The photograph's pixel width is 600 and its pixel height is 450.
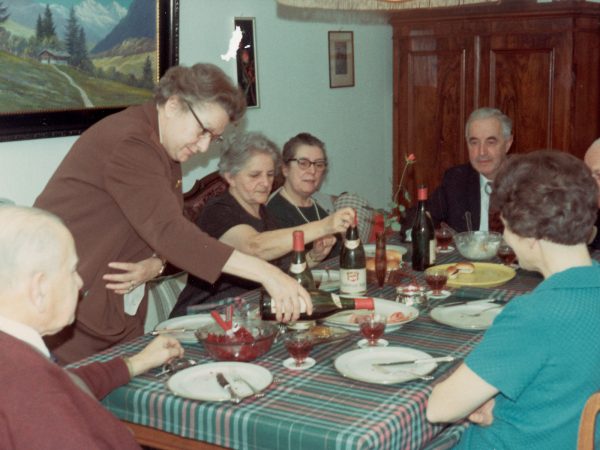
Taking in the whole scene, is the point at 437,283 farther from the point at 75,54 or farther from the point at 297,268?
the point at 75,54

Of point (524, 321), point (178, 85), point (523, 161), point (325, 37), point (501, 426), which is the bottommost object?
point (501, 426)

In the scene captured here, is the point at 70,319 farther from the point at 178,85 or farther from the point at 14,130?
the point at 14,130

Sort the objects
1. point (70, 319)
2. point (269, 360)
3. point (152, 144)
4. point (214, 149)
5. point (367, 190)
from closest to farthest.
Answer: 1. point (70, 319)
2. point (269, 360)
3. point (152, 144)
4. point (214, 149)
5. point (367, 190)

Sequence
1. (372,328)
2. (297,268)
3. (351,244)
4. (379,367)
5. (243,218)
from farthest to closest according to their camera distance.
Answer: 1. (243,218)
2. (351,244)
3. (297,268)
4. (372,328)
5. (379,367)

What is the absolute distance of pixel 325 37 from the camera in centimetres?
505

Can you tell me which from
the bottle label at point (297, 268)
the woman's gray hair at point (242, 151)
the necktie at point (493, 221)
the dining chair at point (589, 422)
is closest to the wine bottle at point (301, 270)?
the bottle label at point (297, 268)

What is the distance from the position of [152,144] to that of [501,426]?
1.26 metres

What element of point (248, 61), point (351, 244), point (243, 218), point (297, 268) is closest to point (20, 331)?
point (297, 268)

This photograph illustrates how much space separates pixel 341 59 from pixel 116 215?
298cm

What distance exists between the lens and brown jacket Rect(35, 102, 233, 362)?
2295mm

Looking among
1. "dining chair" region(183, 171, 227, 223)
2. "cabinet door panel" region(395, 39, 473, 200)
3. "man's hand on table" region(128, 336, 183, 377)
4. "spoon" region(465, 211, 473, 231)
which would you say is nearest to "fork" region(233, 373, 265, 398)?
"man's hand on table" region(128, 336, 183, 377)

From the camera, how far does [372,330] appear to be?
2.20 m

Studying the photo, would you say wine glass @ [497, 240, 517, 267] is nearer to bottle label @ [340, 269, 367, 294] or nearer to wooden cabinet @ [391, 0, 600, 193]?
bottle label @ [340, 269, 367, 294]

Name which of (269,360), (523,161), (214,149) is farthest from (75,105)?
(523,161)
